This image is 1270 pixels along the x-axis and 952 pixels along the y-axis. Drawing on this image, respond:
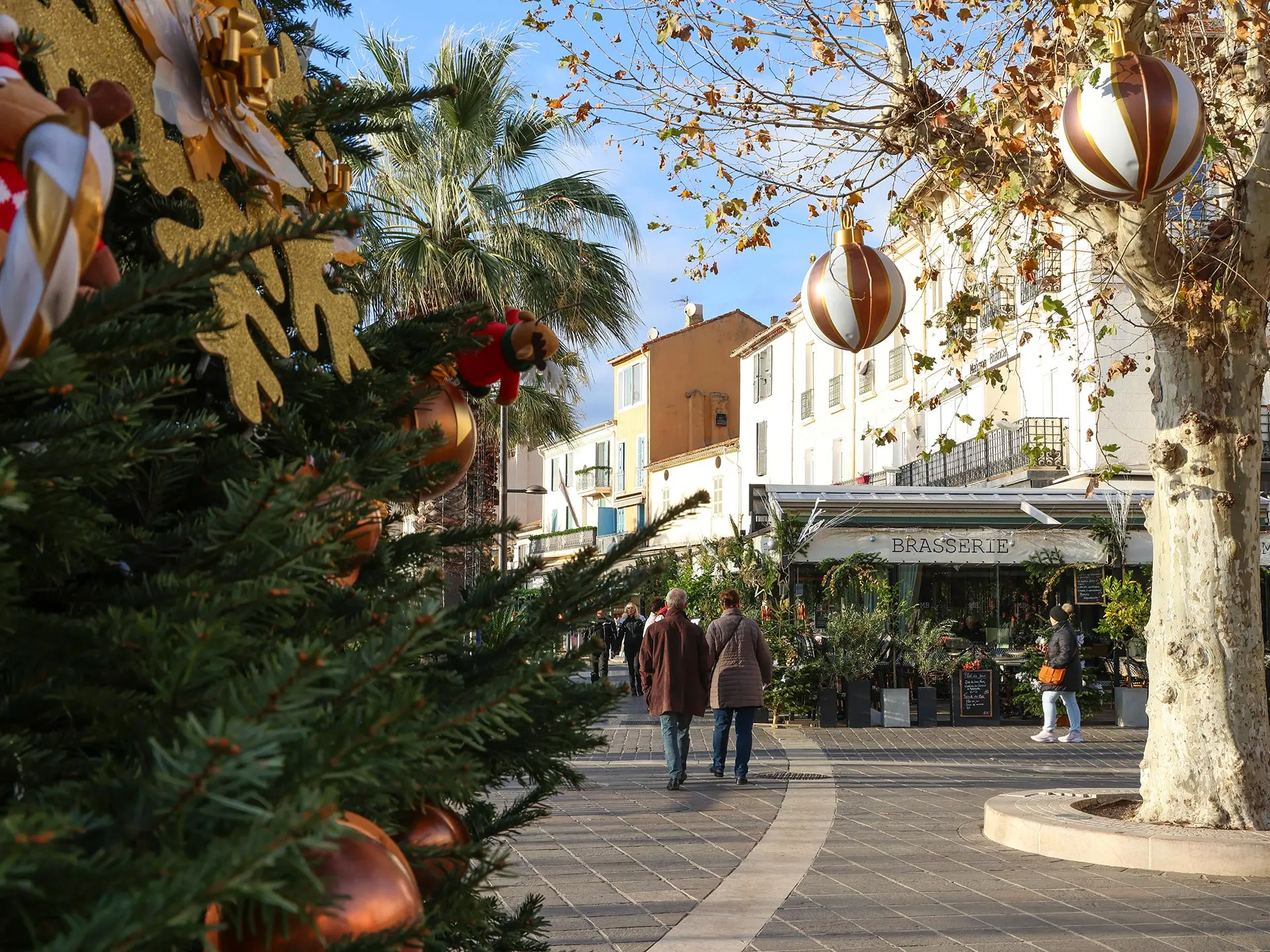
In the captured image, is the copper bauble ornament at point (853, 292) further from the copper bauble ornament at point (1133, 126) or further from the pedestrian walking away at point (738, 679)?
the pedestrian walking away at point (738, 679)

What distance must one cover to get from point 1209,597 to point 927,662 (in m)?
9.96

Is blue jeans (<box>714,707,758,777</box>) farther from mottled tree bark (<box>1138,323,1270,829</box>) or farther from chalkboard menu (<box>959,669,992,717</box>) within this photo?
chalkboard menu (<box>959,669,992,717</box>)

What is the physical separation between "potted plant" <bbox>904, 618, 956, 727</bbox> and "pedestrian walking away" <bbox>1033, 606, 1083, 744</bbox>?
2172 mm

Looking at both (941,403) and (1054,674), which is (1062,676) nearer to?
(1054,674)

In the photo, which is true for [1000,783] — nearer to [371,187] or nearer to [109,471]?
[371,187]

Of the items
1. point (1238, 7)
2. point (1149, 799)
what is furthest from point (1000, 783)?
point (1238, 7)

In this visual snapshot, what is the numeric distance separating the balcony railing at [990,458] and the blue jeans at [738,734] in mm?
14158

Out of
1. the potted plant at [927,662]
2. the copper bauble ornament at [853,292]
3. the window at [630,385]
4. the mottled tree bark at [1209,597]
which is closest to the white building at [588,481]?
the window at [630,385]

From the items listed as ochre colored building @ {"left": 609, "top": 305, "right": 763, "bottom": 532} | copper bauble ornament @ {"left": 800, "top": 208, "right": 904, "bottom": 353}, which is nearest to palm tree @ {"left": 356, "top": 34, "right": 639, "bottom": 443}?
copper bauble ornament @ {"left": 800, "top": 208, "right": 904, "bottom": 353}

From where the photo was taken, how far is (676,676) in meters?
11.6

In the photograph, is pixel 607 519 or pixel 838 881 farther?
pixel 607 519

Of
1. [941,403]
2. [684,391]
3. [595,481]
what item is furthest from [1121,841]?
[595,481]

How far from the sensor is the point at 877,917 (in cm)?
631

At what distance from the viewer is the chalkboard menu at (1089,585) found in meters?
20.0
